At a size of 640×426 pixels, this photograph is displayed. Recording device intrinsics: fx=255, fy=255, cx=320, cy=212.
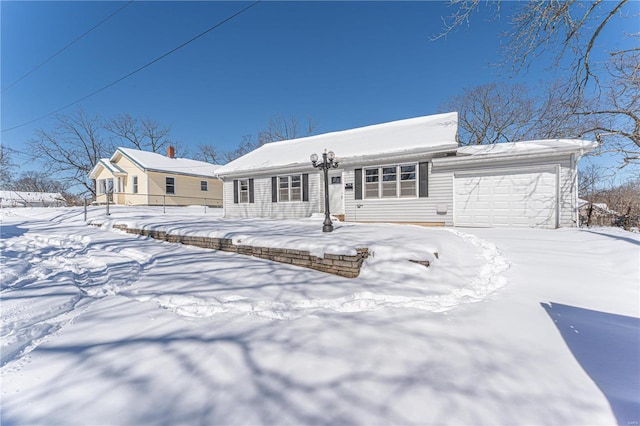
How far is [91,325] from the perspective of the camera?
8.49 ft

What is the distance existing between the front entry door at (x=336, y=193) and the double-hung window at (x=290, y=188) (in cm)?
160

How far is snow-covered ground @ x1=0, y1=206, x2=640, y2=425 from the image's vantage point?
1633mm

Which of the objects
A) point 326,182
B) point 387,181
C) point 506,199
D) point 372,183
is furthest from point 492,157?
point 326,182

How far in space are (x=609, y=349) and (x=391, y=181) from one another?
26.9ft

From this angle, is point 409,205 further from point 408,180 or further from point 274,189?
point 274,189

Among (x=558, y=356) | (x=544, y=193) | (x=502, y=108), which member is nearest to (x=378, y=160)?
(x=544, y=193)

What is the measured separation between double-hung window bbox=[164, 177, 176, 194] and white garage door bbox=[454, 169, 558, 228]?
2044cm

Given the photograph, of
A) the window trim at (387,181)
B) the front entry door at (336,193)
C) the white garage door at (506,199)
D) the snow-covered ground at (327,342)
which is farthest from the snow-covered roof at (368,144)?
the snow-covered ground at (327,342)

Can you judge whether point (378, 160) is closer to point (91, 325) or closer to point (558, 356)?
point (558, 356)

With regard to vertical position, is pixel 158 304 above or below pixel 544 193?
below

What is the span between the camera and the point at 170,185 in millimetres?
20609

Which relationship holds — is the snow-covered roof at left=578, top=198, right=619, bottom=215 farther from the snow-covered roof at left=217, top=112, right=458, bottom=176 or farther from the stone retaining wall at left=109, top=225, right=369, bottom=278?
the stone retaining wall at left=109, top=225, right=369, bottom=278

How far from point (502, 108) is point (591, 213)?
54.3ft

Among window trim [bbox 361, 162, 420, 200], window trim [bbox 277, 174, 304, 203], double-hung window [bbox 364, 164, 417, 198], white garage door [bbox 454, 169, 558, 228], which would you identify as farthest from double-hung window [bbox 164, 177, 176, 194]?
white garage door [bbox 454, 169, 558, 228]
